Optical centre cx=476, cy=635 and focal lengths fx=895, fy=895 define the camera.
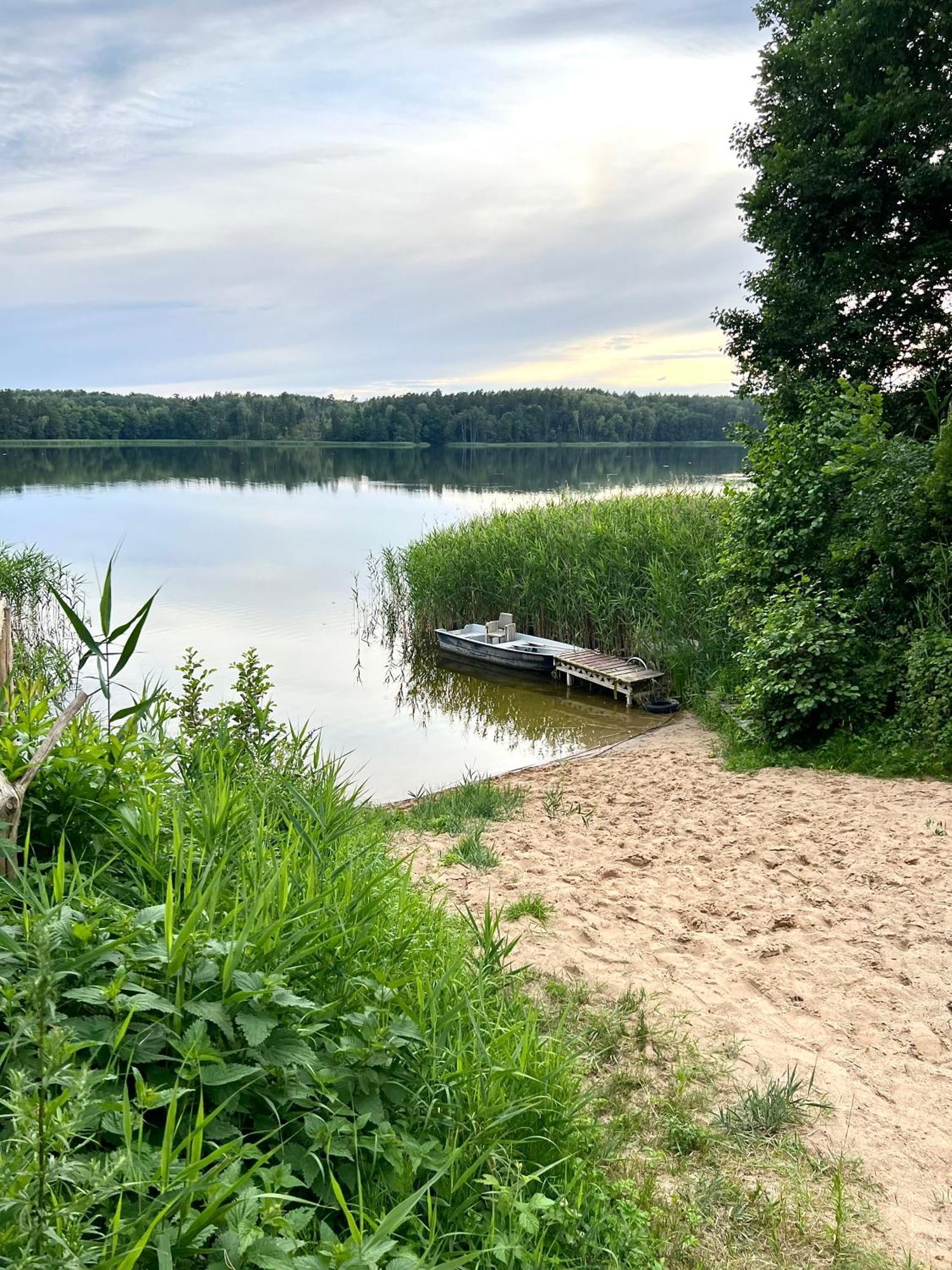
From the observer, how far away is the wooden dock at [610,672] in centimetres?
1351

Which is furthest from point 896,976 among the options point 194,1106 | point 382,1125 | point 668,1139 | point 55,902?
point 55,902

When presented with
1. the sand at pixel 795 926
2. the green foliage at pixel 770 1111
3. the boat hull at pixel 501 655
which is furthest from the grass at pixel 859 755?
the boat hull at pixel 501 655

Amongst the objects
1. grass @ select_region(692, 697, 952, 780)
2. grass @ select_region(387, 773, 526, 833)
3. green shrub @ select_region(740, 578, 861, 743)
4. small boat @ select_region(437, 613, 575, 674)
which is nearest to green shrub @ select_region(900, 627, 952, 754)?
grass @ select_region(692, 697, 952, 780)

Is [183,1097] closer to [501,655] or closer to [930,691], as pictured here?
[930,691]

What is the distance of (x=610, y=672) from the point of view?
1362cm

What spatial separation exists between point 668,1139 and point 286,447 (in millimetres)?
97378

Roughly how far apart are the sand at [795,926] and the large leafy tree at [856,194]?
8715mm

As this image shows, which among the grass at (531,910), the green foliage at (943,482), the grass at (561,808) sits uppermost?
the green foliage at (943,482)

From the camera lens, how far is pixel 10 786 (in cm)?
252

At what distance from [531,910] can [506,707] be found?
9.34 m

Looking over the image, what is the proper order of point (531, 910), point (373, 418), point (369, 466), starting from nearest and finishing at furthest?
point (531, 910) → point (369, 466) → point (373, 418)

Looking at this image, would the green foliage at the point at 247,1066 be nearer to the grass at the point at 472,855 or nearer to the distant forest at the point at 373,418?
the grass at the point at 472,855

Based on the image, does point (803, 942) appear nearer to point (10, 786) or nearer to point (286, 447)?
point (10, 786)

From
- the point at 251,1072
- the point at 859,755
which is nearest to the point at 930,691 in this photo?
the point at 859,755
